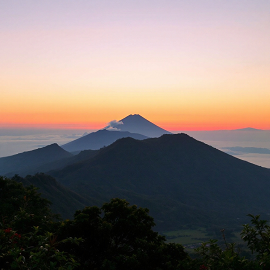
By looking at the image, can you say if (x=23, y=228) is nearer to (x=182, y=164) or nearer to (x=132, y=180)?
(x=132, y=180)

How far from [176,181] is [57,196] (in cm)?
8668

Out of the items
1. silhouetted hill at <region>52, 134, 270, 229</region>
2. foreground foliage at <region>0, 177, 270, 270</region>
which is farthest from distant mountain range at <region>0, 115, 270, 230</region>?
foreground foliage at <region>0, 177, 270, 270</region>

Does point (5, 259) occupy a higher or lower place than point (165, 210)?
higher

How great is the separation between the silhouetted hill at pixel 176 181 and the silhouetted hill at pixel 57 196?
18026 mm

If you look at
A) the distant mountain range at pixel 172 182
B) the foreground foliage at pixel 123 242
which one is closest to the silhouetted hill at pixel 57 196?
the distant mountain range at pixel 172 182

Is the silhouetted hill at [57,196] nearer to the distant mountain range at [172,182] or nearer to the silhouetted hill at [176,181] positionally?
the distant mountain range at [172,182]

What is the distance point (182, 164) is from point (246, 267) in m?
172

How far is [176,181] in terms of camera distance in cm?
16962

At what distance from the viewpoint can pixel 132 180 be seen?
167 meters

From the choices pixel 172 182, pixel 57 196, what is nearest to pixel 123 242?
pixel 57 196

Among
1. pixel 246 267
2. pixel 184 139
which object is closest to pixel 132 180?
pixel 184 139

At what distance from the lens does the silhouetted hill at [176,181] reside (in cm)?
13175

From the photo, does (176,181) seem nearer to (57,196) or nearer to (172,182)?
(172,182)

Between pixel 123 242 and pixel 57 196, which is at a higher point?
pixel 123 242
